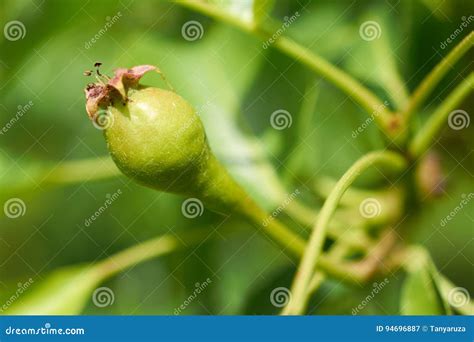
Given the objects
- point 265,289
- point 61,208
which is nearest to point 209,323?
point 265,289

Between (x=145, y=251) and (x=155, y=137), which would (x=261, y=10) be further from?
(x=145, y=251)

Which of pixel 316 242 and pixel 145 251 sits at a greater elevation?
pixel 316 242

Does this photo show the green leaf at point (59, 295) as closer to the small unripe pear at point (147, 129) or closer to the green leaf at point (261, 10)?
the small unripe pear at point (147, 129)

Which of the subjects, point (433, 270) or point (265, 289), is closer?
point (433, 270)

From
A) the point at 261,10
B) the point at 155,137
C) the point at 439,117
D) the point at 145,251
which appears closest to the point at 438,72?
the point at 439,117

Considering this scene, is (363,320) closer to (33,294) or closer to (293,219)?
(293,219)

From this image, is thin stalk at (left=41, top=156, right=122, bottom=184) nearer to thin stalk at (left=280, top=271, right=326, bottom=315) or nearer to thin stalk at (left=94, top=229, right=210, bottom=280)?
thin stalk at (left=94, top=229, right=210, bottom=280)
